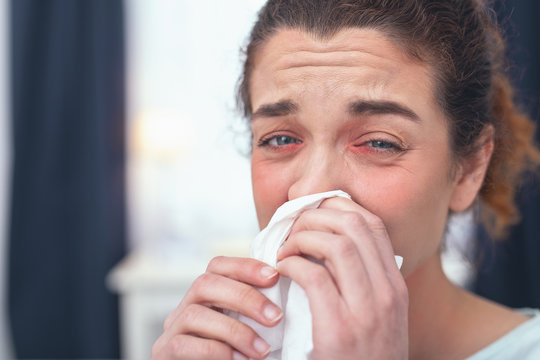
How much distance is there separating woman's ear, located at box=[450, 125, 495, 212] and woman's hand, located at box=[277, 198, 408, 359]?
1.34 ft

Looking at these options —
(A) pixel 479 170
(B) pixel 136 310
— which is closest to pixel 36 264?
(B) pixel 136 310

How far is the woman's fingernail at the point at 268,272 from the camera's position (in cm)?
94

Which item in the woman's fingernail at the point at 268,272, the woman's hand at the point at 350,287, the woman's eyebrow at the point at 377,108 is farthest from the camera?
the woman's eyebrow at the point at 377,108

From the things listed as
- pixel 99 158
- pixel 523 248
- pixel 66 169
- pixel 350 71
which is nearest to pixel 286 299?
pixel 350 71

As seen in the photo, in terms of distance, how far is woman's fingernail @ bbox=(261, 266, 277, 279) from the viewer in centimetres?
94

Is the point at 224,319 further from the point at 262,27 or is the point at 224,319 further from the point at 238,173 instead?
the point at 238,173

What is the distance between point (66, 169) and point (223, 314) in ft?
9.97

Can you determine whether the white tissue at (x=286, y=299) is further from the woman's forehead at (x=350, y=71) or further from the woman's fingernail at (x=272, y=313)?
the woman's forehead at (x=350, y=71)

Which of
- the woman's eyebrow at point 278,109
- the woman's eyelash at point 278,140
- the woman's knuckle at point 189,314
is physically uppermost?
the woman's eyebrow at point 278,109

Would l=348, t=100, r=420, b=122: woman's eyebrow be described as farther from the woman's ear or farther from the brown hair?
the woman's ear

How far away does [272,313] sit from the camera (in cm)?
90

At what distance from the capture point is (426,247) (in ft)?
3.74

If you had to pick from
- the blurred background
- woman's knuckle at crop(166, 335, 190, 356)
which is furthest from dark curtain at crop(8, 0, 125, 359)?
woman's knuckle at crop(166, 335, 190, 356)

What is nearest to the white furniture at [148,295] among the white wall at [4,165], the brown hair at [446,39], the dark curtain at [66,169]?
the dark curtain at [66,169]
